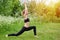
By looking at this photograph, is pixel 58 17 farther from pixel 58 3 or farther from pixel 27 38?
pixel 27 38

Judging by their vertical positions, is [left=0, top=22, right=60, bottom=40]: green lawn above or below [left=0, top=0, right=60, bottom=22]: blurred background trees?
below

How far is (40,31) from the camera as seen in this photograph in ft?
5.34

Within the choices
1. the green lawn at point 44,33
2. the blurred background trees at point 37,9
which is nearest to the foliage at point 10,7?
the blurred background trees at point 37,9

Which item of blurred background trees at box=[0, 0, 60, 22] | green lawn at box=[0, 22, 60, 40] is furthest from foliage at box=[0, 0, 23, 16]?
green lawn at box=[0, 22, 60, 40]

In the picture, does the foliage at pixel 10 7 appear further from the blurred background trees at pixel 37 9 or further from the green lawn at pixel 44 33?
the green lawn at pixel 44 33

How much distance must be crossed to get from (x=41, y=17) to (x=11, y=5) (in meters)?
0.27

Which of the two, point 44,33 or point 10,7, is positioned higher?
point 10,7

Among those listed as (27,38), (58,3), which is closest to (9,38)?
(27,38)

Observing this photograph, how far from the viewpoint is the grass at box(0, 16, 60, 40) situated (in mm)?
1602

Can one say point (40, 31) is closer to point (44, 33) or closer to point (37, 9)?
point (44, 33)

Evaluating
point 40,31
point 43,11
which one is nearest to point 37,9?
point 43,11

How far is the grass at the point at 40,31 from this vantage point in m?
1.60

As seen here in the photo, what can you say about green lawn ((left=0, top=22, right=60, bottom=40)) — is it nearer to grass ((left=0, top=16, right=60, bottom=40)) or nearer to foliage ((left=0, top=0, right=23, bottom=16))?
grass ((left=0, top=16, right=60, bottom=40))

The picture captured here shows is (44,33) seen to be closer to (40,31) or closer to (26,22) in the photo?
(40,31)
